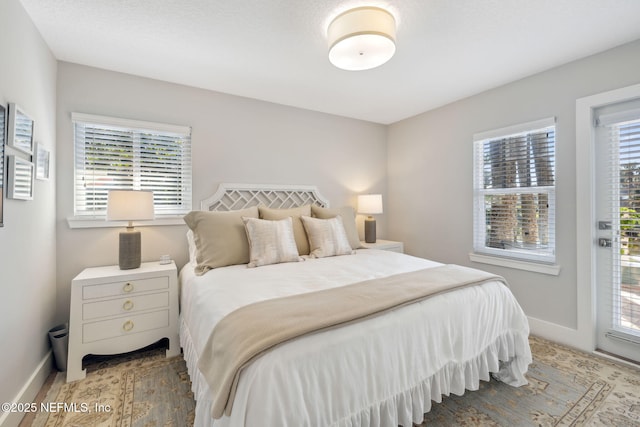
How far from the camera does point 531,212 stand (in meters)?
2.78

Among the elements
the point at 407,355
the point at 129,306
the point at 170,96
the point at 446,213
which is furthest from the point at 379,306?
the point at 170,96

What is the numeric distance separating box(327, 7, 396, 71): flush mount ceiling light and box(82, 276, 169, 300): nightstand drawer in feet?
7.16

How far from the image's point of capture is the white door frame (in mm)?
2344

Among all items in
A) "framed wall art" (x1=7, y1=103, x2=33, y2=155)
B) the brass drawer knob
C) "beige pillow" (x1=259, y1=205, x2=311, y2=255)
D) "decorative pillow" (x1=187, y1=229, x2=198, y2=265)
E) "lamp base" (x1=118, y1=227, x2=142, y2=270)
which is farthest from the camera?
"beige pillow" (x1=259, y1=205, x2=311, y2=255)

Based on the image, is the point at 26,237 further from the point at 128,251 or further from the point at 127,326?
the point at 127,326

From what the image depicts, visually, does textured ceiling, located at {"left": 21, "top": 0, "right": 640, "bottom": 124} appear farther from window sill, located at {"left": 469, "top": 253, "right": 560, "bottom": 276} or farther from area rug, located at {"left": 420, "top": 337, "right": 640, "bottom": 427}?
area rug, located at {"left": 420, "top": 337, "right": 640, "bottom": 427}

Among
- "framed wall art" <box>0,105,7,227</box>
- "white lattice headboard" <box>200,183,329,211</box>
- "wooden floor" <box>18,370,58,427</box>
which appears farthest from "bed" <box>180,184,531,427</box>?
"framed wall art" <box>0,105,7,227</box>

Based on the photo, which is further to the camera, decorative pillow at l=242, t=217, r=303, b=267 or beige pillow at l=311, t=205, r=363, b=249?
beige pillow at l=311, t=205, r=363, b=249

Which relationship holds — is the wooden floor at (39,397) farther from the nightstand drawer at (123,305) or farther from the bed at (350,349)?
the bed at (350,349)

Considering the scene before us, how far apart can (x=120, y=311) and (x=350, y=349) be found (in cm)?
191

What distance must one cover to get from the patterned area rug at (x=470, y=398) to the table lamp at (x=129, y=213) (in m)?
0.83

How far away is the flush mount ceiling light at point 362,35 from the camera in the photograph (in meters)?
1.72

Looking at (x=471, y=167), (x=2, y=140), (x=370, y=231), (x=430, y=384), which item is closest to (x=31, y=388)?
(x=2, y=140)

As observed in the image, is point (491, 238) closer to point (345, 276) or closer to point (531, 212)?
point (531, 212)
